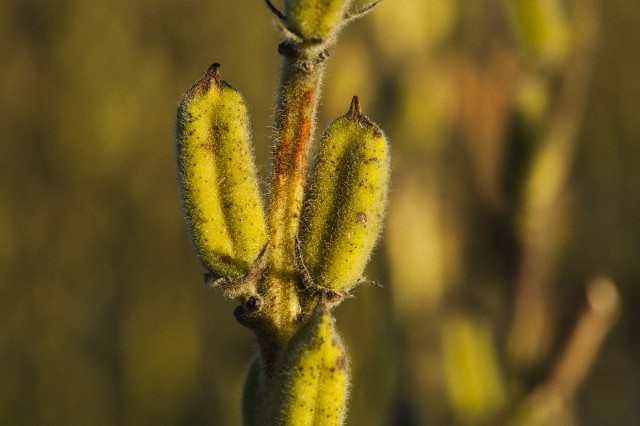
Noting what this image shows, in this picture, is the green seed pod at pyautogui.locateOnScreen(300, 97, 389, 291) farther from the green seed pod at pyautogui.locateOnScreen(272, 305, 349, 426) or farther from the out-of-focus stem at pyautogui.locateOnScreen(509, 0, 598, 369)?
the out-of-focus stem at pyautogui.locateOnScreen(509, 0, 598, 369)

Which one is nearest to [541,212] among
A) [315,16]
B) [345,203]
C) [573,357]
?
[573,357]

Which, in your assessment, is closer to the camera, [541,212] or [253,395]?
Result: [253,395]

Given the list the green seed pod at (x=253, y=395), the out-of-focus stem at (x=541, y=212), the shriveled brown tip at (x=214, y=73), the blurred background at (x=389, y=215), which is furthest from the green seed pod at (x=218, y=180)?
the out-of-focus stem at (x=541, y=212)

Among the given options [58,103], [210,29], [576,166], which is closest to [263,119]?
[210,29]

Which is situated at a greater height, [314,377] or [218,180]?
[218,180]

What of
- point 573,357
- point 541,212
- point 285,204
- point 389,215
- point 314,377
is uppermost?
point 389,215

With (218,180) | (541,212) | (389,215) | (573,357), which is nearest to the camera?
(218,180)

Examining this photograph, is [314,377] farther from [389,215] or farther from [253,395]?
[389,215]
